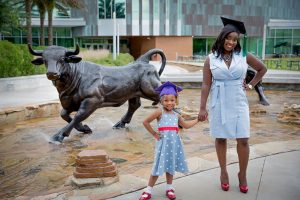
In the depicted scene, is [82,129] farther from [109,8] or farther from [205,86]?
[109,8]

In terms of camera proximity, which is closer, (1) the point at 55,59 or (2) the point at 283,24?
(1) the point at 55,59

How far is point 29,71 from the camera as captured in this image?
55.3 feet

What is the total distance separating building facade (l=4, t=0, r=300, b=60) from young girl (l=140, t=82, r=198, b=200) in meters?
41.7

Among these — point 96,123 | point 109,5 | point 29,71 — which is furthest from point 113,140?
point 109,5

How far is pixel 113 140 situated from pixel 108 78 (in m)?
1.16

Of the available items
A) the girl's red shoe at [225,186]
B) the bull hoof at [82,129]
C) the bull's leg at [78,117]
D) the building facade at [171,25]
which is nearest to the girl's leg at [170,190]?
the girl's red shoe at [225,186]

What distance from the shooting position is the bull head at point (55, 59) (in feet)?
19.1

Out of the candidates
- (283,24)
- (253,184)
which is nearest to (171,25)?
(283,24)

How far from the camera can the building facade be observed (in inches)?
1858

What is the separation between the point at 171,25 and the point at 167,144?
45.9 m

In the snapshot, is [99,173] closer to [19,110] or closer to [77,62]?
[77,62]

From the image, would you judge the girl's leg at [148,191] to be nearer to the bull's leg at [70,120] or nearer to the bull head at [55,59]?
the bull head at [55,59]

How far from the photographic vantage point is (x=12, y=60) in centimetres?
1525

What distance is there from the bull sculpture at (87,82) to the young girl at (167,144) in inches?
103
